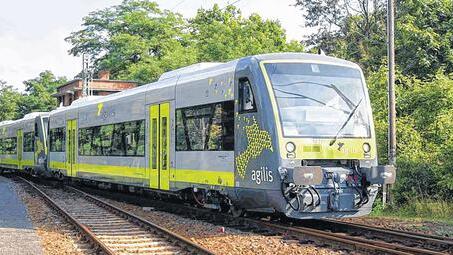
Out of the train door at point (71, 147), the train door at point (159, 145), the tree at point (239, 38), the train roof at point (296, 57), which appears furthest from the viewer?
the tree at point (239, 38)

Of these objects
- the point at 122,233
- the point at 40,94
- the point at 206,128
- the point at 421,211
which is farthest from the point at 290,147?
the point at 40,94

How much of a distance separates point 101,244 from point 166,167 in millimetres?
5007

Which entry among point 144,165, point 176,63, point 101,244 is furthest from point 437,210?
point 176,63

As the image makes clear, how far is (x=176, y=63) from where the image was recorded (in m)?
44.4

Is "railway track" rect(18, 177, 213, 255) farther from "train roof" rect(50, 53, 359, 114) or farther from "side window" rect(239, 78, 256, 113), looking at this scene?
"train roof" rect(50, 53, 359, 114)

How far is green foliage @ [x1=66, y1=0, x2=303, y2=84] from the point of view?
43281 mm

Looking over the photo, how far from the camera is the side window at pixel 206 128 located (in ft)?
40.3

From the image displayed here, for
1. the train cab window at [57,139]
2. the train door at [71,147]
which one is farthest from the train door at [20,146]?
the train door at [71,147]

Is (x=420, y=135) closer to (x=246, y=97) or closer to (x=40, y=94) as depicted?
(x=246, y=97)

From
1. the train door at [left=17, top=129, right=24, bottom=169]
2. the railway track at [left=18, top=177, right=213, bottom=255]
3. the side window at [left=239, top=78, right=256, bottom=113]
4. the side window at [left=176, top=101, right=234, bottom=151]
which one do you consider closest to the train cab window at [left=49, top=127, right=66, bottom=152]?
the train door at [left=17, top=129, right=24, bottom=169]

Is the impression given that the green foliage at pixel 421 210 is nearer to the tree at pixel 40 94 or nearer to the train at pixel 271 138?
the train at pixel 271 138

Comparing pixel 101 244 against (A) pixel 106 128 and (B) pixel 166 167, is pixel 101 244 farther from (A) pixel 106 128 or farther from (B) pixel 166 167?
(A) pixel 106 128

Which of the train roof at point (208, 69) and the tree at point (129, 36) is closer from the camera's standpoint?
the train roof at point (208, 69)

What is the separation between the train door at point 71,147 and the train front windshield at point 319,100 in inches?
535
